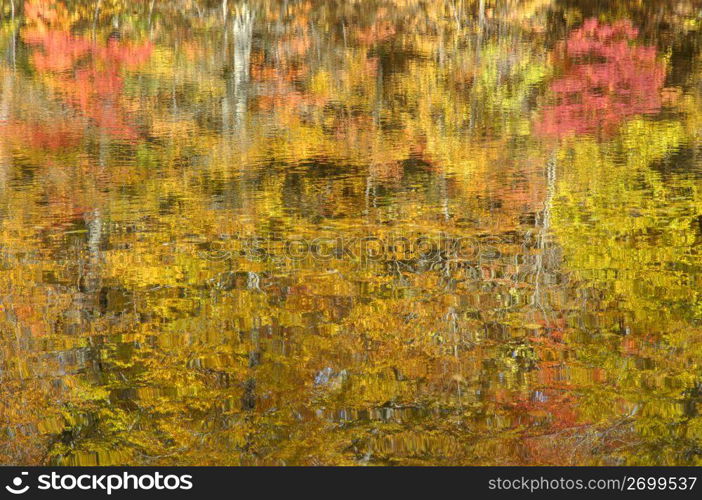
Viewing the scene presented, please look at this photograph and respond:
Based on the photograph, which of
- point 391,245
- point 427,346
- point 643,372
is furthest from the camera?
point 391,245

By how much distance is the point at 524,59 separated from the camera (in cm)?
2444

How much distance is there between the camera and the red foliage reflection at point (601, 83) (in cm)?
1636

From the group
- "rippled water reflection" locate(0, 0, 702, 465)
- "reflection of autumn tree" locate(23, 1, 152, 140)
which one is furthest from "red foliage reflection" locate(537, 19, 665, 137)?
"reflection of autumn tree" locate(23, 1, 152, 140)

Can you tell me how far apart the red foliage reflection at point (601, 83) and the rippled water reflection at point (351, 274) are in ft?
0.41

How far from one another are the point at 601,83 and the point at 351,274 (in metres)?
13.9

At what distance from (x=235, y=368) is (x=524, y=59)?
19282mm

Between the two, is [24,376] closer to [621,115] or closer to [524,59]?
[621,115]

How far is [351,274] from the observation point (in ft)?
27.7

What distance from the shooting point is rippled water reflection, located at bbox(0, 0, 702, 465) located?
225 inches

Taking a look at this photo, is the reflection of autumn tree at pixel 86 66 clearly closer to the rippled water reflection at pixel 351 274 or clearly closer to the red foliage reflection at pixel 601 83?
the rippled water reflection at pixel 351 274

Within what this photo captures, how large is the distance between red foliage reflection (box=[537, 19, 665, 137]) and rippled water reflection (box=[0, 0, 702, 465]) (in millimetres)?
125

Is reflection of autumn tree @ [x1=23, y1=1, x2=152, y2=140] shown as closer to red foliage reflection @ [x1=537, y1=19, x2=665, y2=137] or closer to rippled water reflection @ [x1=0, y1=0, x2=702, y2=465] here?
rippled water reflection @ [x1=0, y1=0, x2=702, y2=465]

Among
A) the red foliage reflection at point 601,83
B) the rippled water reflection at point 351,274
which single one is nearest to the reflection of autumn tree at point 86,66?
the rippled water reflection at point 351,274

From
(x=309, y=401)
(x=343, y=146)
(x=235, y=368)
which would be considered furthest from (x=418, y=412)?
(x=343, y=146)
